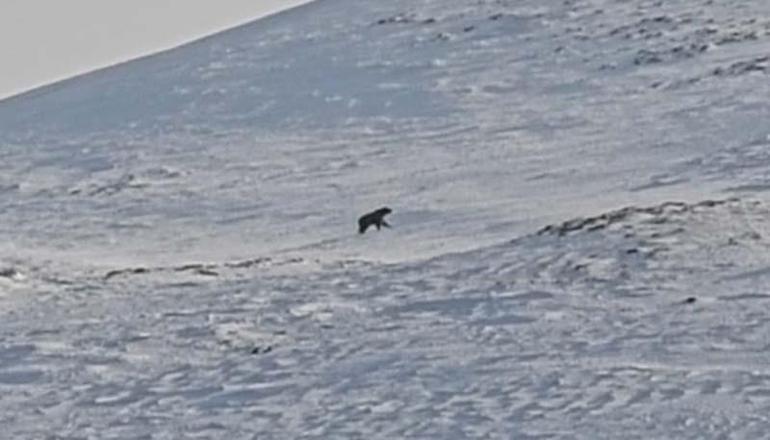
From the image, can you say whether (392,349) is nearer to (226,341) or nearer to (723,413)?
(226,341)

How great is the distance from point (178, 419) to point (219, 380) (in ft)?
3.19

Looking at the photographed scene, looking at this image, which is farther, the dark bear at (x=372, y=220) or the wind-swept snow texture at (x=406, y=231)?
the dark bear at (x=372, y=220)

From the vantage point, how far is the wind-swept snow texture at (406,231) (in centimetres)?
1070

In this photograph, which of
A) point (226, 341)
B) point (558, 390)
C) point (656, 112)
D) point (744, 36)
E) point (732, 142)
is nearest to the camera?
point (558, 390)

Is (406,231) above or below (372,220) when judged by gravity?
below

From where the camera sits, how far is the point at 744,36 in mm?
35562

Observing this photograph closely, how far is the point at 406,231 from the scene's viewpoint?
2112 centimetres

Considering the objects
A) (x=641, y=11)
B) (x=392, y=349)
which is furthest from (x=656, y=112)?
(x=392, y=349)

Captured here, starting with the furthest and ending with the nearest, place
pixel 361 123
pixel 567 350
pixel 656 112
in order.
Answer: pixel 361 123 → pixel 656 112 → pixel 567 350

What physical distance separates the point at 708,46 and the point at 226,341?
23424 mm

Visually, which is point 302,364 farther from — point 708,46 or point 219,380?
point 708,46

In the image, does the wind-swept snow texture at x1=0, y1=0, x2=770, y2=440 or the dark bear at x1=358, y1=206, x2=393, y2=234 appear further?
the dark bear at x1=358, y1=206, x2=393, y2=234

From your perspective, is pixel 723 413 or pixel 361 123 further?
pixel 361 123

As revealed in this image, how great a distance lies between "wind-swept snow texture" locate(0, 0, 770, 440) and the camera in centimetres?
1070
